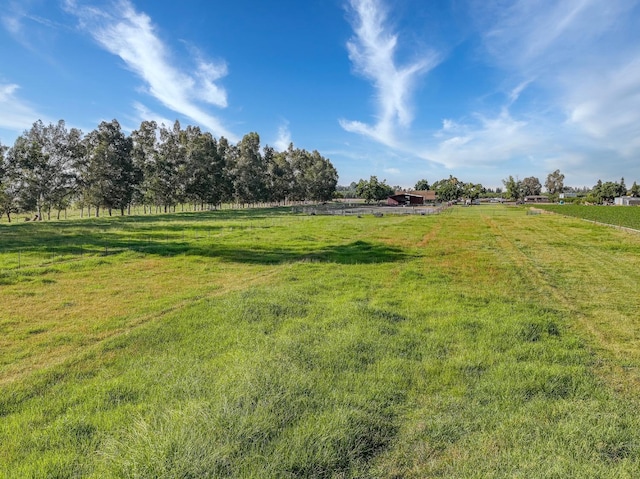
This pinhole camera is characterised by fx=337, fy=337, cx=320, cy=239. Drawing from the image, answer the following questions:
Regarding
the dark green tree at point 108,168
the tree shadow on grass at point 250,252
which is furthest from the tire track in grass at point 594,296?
the dark green tree at point 108,168

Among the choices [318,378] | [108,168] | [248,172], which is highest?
[248,172]

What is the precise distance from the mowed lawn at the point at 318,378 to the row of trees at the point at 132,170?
154 feet

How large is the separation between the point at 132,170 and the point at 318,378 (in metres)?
63.0

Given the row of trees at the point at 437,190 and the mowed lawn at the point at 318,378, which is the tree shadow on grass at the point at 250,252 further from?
the row of trees at the point at 437,190

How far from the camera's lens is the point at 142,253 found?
60.2ft

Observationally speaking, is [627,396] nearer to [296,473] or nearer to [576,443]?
[576,443]

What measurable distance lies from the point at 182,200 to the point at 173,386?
67993 millimetres

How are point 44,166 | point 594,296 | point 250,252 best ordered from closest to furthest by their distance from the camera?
point 594,296 < point 250,252 < point 44,166

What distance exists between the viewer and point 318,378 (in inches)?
214

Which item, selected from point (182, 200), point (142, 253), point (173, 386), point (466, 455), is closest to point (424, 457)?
point (466, 455)

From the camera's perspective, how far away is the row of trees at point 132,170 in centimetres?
4781

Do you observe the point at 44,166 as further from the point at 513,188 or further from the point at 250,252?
the point at 513,188

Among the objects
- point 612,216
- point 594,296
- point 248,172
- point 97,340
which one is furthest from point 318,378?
point 248,172

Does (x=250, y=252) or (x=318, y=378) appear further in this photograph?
(x=250, y=252)
